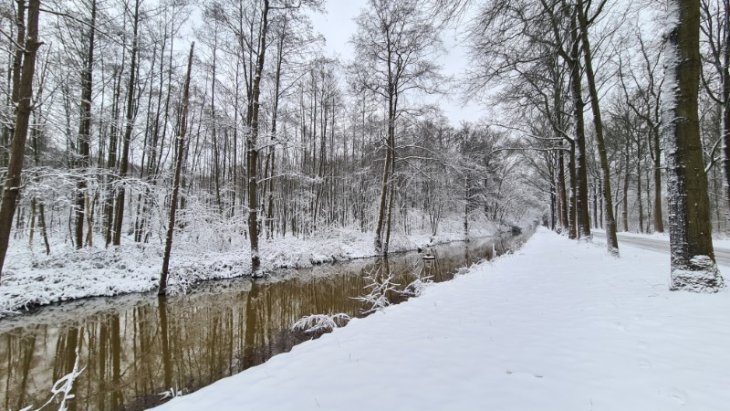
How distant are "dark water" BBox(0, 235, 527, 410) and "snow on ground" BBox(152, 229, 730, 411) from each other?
1879 millimetres

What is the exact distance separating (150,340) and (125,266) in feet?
20.4

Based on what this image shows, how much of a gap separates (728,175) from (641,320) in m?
13.3

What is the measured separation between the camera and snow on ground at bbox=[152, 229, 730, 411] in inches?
93.7

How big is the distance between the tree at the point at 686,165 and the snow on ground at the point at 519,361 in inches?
17.2

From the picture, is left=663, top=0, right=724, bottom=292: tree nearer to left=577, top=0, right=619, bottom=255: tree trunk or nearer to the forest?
the forest

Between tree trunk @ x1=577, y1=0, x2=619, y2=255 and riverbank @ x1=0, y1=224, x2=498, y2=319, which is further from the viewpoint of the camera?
tree trunk @ x1=577, y1=0, x2=619, y2=255

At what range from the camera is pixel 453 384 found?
8.88 ft

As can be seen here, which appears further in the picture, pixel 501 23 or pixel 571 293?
pixel 501 23

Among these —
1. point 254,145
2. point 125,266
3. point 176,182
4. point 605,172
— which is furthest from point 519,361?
point 125,266

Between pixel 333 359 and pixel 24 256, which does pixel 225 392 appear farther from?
pixel 24 256

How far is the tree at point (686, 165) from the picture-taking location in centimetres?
456

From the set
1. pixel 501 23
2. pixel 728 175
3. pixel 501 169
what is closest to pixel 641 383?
pixel 501 23

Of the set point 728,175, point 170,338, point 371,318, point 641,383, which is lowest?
point 170,338

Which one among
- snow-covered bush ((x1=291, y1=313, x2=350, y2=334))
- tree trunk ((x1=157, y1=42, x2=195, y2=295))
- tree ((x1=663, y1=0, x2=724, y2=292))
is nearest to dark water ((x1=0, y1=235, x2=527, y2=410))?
snow-covered bush ((x1=291, y1=313, x2=350, y2=334))
